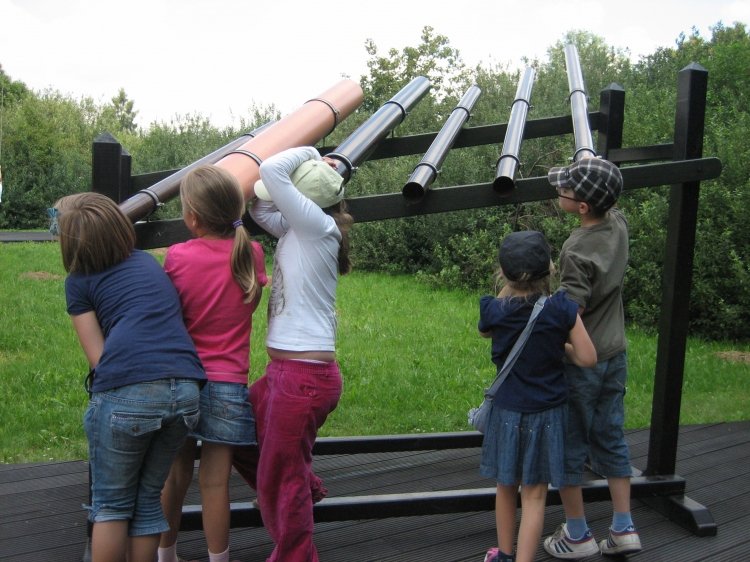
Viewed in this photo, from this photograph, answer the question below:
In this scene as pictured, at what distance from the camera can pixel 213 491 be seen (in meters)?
2.61

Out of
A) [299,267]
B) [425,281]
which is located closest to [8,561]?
[299,267]

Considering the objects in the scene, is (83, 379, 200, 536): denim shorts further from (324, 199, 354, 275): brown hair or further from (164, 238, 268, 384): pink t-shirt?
(324, 199, 354, 275): brown hair

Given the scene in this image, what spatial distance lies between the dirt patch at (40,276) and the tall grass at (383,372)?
4.22ft

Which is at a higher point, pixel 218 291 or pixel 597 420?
pixel 218 291

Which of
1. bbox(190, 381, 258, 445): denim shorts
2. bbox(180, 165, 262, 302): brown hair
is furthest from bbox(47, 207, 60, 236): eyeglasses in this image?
bbox(190, 381, 258, 445): denim shorts

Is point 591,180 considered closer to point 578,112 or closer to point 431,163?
point 431,163

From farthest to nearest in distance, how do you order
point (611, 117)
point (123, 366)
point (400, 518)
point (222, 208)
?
point (611, 117) < point (400, 518) < point (222, 208) < point (123, 366)

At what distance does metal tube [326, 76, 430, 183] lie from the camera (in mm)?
2775

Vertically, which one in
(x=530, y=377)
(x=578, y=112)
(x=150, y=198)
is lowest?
(x=530, y=377)

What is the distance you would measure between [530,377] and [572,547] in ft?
2.50

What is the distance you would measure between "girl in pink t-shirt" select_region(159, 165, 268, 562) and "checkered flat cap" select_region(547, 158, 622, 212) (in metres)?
1.10

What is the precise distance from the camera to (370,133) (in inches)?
119

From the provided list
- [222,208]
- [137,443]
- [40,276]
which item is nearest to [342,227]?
[222,208]

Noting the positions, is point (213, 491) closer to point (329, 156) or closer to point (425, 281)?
point (329, 156)
